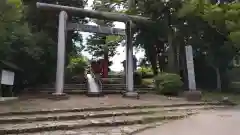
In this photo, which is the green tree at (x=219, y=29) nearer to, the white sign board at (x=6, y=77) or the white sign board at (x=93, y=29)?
the white sign board at (x=93, y=29)

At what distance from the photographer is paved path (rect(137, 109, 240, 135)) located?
6.83 metres

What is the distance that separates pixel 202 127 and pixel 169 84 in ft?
25.8

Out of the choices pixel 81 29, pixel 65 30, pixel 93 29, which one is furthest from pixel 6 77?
pixel 93 29

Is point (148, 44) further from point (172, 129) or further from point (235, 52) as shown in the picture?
point (172, 129)

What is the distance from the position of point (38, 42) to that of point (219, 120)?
10155mm

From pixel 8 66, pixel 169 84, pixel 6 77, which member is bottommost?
pixel 169 84

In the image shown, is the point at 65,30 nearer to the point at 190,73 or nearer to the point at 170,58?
the point at 190,73

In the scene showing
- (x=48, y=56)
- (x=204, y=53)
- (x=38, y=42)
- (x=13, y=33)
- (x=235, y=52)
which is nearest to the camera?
(x=13, y=33)

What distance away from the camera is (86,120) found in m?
8.02

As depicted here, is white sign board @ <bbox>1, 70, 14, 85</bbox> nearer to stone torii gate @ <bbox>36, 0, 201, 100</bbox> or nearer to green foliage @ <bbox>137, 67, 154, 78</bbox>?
stone torii gate @ <bbox>36, 0, 201, 100</bbox>

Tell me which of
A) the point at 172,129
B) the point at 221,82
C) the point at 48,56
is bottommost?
the point at 172,129

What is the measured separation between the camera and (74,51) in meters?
21.1

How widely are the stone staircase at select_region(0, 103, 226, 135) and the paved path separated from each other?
1.42ft

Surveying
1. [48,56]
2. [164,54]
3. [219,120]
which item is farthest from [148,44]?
[219,120]
